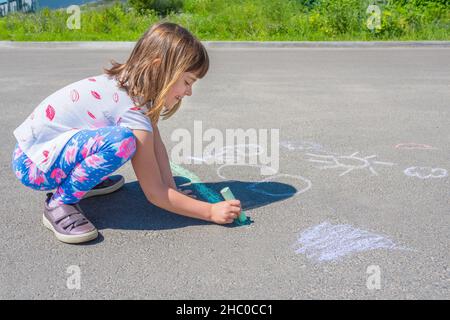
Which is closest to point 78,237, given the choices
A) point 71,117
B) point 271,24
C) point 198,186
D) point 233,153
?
point 71,117

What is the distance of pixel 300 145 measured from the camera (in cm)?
389

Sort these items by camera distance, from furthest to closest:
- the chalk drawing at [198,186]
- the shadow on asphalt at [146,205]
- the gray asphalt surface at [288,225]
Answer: the chalk drawing at [198,186] < the shadow on asphalt at [146,205] < the gray asphalt surface at [288,225]

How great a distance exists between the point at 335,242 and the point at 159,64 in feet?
3.64

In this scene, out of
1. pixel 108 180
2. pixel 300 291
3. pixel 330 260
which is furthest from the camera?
pixel 108 180

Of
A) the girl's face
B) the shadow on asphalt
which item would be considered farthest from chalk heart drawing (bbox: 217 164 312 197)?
the girl's face

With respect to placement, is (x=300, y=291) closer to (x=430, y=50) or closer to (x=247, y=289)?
(x=247, y=289)

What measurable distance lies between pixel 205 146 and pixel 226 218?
1.45 m

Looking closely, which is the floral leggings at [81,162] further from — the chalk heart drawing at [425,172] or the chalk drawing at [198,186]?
the chalk heart drawing at [425,172]

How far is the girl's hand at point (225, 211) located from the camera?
2.50 meters

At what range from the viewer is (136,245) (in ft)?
7.94

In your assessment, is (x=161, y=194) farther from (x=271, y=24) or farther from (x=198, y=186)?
(x=271, y=24)

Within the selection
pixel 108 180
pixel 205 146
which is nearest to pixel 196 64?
pixel 108 180

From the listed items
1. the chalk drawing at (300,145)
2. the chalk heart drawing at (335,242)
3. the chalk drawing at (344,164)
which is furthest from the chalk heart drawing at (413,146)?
the chalk heart drawing at (335,242)

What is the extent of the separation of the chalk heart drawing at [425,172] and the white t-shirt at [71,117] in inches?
69.2
